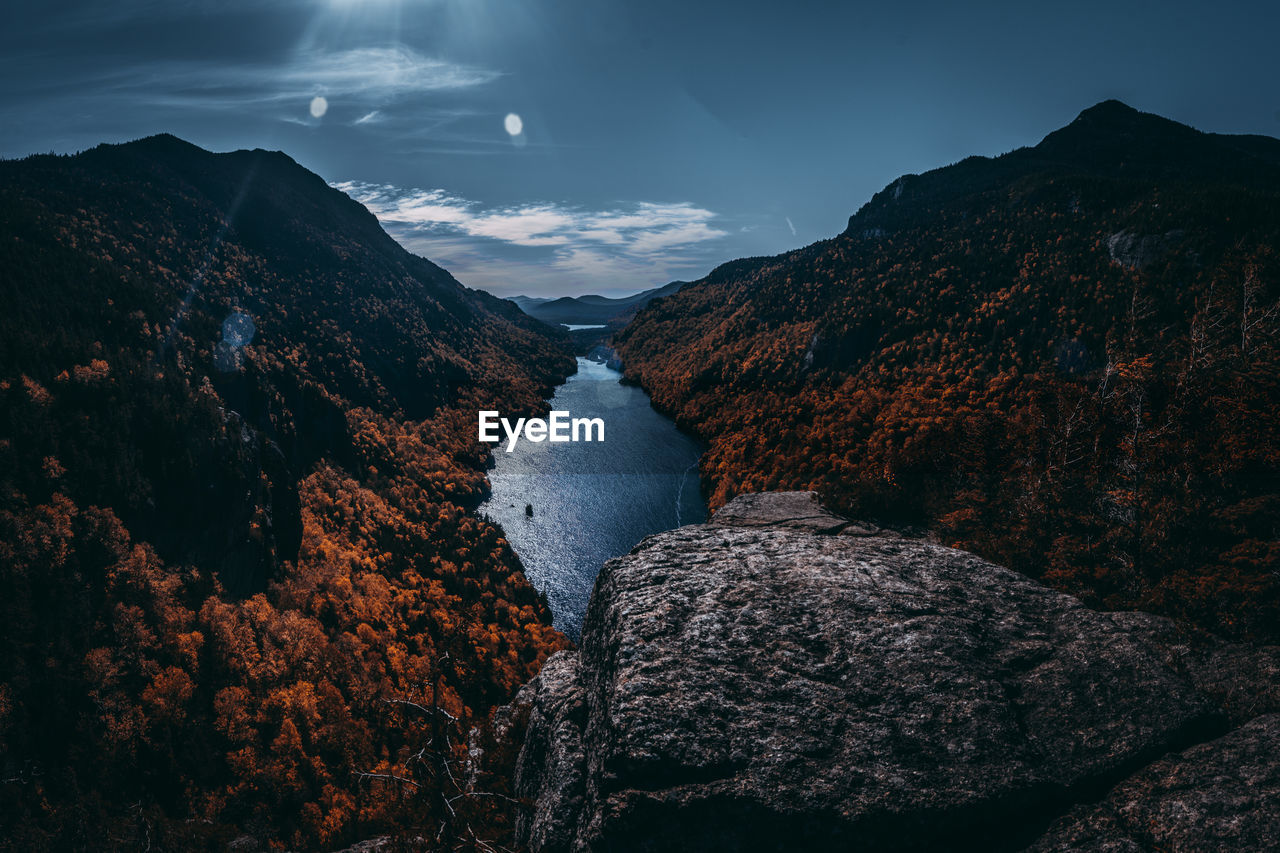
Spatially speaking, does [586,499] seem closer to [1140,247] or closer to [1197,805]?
[1197,805]

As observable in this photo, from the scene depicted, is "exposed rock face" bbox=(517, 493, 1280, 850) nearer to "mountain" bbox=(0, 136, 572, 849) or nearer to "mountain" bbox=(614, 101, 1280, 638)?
"mountain" bbox=(614, 101, 1280, 638)

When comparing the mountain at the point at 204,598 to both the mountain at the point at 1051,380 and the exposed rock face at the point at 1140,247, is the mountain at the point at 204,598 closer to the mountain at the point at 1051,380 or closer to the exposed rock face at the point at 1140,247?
the mountain at the point at 1051,380

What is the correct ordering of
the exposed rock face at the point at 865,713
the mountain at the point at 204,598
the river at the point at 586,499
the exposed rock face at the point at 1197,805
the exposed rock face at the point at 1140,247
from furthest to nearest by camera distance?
the river at the point at 586,499, the exposed rock face at the point at 1140,247, the mountain at the point at 204,598, the exposed rock face at the point at 865,713, the exposed rock face at the point at 1197,805

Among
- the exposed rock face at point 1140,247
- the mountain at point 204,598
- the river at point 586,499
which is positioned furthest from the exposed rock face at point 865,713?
the exposed rock face at point 1140,247

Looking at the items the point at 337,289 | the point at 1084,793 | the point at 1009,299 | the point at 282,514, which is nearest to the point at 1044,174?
the point at 1009,299

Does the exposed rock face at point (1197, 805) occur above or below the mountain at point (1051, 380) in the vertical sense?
below

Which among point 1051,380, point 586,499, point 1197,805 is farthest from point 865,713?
point 586,499

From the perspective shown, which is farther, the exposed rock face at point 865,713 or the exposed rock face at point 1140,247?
the exposed rock face at point 1140,247
